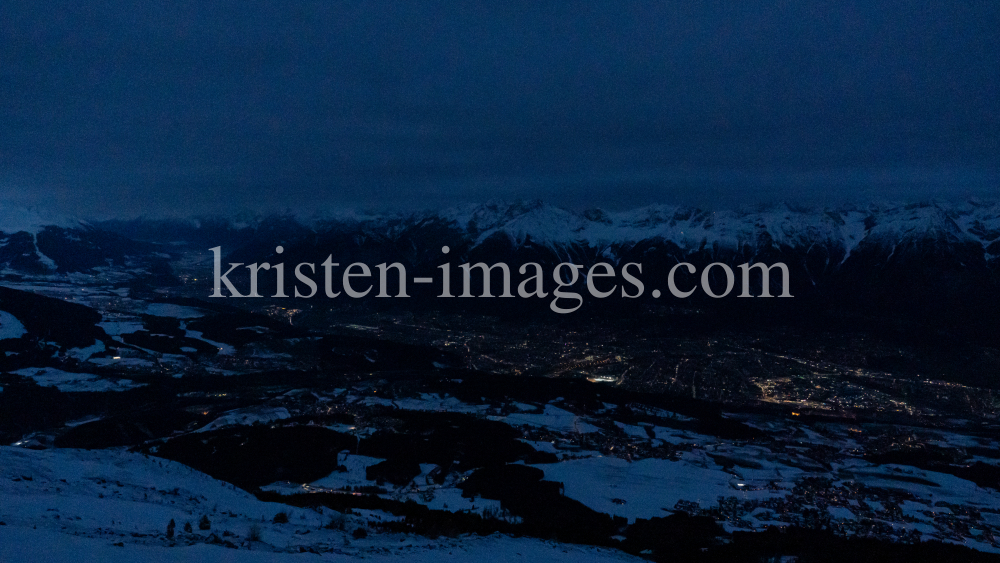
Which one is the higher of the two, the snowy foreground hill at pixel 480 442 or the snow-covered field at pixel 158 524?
the snow-covered field at pixel 158 524

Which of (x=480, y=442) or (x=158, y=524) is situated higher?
(x=158, y=524)

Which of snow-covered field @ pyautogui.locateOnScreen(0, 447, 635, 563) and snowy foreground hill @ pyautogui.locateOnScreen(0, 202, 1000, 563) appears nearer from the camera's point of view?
snow-covered field @ pyautogui.locateOnScreen(0, 447, 635, 563)

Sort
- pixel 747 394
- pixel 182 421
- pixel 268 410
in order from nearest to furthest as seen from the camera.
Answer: pixel 182 421
pixel 268 410
pixel 747 394

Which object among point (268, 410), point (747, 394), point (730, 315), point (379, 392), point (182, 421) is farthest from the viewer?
point (730, 315)

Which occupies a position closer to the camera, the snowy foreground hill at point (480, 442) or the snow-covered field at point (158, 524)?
the snow-covered field at point (158, 524)

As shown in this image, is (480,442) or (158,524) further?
(480,442)

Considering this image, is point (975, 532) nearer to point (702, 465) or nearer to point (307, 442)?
point (702, 465)

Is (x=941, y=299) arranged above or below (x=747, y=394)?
above

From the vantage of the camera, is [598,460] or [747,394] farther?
[747,394]

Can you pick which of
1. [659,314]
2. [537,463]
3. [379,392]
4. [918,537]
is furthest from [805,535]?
[659,314]

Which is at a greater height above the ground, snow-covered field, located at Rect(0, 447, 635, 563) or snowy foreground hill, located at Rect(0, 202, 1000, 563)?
snow-covered field, located at Rect(0, 447, 635, 563)
